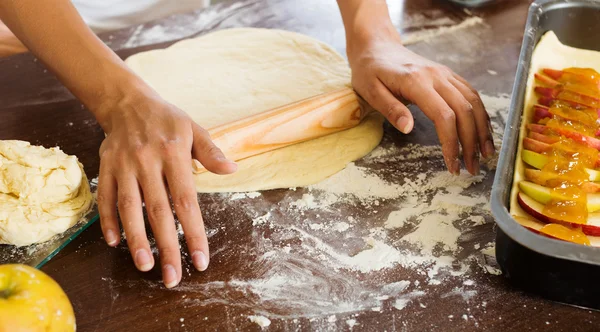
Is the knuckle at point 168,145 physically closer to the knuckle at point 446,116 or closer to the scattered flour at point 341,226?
the scattered flour at point 341,226

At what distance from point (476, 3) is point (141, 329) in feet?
5.38

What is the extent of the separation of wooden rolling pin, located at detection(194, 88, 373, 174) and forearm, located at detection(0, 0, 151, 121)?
23 centimetres

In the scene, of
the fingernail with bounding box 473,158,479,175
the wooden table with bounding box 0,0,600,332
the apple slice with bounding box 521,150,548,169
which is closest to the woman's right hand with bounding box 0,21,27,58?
the wooden table with bounding box 0,0,600,332

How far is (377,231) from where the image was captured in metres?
1.15

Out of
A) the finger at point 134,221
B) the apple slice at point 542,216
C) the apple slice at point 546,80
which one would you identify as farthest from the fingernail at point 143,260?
the apple slice at point 546,80

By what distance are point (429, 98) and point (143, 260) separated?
0.72 metres

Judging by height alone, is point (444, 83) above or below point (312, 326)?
above

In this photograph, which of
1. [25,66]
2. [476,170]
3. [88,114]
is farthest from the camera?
[25,66]

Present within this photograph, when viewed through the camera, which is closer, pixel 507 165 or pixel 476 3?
pixel 507 165

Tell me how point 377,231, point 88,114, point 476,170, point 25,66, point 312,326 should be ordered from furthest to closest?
point 25,66, point 88,114, point 476,170, point 377,231, point 312,326

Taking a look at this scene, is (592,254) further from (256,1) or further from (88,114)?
(256,1)

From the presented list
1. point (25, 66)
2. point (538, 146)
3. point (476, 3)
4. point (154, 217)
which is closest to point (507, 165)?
point (538, 146)

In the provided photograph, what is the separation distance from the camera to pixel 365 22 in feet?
5.16

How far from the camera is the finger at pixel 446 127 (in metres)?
1.25
